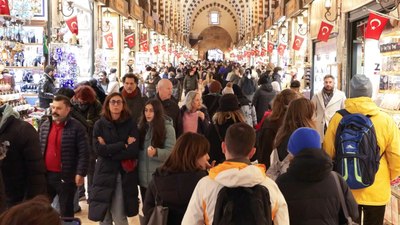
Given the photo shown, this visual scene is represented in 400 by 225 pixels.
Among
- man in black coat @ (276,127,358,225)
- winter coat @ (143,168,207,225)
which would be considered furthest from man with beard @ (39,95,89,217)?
man in black coat @ (276,127,358,225)

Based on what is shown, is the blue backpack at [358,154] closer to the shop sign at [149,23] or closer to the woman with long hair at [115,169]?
the woman with long hair at [115,169]

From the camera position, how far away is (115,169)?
192 inches

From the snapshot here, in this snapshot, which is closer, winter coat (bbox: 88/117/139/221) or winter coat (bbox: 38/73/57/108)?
winter coat (bbox: 88/117/139/221)

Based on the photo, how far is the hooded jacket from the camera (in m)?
2.71

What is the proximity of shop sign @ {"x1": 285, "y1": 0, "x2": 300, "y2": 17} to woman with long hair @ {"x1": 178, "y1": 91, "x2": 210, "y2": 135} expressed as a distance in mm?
10500

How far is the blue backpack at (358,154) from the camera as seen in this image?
401 centimetres

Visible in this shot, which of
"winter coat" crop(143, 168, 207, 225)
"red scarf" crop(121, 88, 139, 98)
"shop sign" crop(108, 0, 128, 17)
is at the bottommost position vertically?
"winter coat" crop(143, 168, 207, 225)

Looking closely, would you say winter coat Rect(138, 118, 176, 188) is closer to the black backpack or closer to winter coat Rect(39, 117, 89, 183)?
winter coat Rect(39, 117, 89, 183)

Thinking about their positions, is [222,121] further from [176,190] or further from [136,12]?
[136,12]

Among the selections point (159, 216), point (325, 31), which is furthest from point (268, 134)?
point (325, 31)

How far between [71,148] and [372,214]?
2541mm

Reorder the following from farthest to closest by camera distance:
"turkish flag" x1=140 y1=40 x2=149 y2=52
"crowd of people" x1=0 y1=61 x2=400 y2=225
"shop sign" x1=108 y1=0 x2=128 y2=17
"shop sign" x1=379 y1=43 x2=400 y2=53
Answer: "turkish flag" x1=140 y1=40 x2=149 y2=52
"shop sign" x1=108 y1=0 x2=128 y2=17
"shop sign" x1=379 y1=43 x2=400 y2=53
"crowd of people" x1=0 y1=61 x2=400 y2=225

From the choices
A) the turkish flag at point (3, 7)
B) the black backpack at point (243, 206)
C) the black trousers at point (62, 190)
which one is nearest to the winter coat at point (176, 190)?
the black backpack at point (243, 206)

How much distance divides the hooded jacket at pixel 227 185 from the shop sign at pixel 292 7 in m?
13.8
